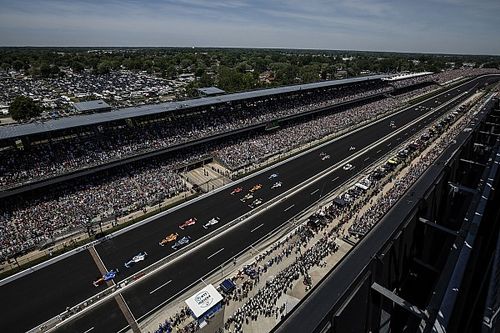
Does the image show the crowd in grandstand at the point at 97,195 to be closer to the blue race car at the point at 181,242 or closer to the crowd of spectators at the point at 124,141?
the crowd of spectators at the point at 124,141

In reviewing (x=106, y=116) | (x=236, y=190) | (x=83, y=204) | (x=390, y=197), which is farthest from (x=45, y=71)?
(x=390, y=197)

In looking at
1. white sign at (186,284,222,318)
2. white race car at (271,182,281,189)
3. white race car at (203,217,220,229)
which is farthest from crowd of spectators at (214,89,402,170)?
white sign at (186,284,222,318)

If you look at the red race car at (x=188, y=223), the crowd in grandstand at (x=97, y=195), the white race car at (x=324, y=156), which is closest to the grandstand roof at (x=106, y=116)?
the crowd in grandstand at (x=97, y=195)

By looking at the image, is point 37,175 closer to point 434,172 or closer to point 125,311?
point 125,311

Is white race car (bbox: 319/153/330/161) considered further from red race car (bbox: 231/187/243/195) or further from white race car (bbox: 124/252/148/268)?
white race car (bbox: 124/252/148/268)

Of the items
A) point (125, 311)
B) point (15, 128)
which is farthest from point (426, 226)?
point (15, 128)

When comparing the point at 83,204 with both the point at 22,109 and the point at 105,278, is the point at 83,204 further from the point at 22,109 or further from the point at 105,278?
the point at 22,109
